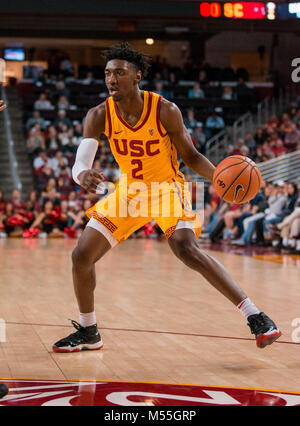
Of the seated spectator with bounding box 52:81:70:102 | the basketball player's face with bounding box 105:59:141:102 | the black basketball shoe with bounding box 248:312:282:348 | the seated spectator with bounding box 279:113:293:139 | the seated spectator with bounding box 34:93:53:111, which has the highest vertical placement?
the seated spectator with bounding box 52:81:70:102

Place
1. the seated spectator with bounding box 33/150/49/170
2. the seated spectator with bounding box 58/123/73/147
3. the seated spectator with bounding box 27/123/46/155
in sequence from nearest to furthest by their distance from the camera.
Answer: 1. the seated spectator with bounding box 33/150/49/170
2. the seated spectator with bounding box 27/123/46/155
3. the seated spectator with bounding box 58/123/73/147

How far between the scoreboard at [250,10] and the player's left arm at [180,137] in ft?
45.6

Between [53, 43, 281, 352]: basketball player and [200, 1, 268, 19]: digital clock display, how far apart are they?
1387 cm

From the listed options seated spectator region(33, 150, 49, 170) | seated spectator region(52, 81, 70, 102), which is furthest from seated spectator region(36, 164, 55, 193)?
seated spectator region(52, 81, 70, 102)

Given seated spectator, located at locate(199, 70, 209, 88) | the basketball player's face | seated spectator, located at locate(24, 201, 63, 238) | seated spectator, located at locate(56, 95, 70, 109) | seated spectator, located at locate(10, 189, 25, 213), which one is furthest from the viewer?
seated spectator, located at locate(199, 70, 209, 88)

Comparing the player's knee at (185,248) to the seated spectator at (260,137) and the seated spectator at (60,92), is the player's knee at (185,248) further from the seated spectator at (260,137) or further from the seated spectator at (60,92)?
the seated spectator at (60,92)

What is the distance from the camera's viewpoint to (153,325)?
5531mm

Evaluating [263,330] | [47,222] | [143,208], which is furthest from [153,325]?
[47,222]

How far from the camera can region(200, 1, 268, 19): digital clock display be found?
17.8m

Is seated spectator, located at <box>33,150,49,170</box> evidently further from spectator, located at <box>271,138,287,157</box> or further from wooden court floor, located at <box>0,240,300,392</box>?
wooden court floor, located at <box>0,240,300,392</box>
